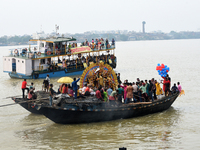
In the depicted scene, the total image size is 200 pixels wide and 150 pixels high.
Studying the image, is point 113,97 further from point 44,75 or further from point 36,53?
point 36,53

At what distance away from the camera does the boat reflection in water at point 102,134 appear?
51.9ft

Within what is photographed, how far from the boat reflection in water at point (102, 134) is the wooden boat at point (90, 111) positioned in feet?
0.96

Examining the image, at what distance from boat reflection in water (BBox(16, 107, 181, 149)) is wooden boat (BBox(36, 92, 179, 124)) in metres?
0.29

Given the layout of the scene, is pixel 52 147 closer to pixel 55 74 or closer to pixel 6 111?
pixel 6 111

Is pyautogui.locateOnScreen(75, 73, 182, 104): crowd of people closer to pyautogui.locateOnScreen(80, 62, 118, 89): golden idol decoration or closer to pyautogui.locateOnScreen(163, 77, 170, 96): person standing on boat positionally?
pyautogui.locateOnScreen(163, 77, 170, 96): person standing on boat

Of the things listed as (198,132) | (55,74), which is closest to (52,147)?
(198,132)

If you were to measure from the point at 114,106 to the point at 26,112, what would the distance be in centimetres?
644

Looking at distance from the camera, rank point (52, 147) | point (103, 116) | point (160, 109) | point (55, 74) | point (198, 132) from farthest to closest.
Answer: point (55, 74) < point (160, 109) < point (103, 116) < point (198, 132) < point (52, 147)

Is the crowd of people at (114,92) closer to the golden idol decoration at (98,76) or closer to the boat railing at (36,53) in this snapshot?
the golden idol decoration at (98,76)

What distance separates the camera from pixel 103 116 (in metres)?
19.0

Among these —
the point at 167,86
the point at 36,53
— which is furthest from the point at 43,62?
the point at 167,86

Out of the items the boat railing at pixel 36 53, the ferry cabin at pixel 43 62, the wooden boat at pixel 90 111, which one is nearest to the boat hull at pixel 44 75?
the ferry cabin at pixel 43 62

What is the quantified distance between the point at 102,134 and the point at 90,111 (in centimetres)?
165

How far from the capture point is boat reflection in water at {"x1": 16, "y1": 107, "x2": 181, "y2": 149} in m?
15.8
